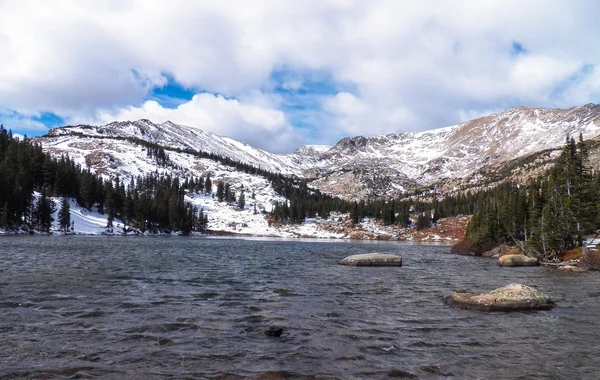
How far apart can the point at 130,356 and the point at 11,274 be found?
25.0 meters

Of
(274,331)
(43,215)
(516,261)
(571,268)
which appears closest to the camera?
(274,331)

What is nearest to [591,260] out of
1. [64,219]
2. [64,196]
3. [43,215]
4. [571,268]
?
[571,268]

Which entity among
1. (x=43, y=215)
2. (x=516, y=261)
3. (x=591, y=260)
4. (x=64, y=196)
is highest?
(x=64, y=196)

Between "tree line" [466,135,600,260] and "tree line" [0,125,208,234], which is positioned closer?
"tree line" [466,135,600,260]

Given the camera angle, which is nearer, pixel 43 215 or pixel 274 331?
pixel 274 331

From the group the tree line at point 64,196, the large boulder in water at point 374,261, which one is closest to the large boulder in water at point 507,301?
the large boulder in water at point 374,261

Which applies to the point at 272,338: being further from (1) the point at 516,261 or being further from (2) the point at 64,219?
(2) the point at 64,219

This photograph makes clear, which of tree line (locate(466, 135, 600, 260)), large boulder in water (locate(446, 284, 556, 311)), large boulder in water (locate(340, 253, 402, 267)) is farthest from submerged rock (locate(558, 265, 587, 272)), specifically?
large boulder in water (locate(446, 284, 556, 311))

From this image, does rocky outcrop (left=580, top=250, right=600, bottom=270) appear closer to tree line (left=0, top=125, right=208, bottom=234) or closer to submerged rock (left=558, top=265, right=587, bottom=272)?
submerged rock (left=558, top=265, right=587, bottom=272)

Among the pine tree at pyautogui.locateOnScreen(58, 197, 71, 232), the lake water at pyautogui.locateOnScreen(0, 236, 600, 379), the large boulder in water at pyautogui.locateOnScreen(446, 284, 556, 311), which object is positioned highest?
the pine tree at pyautogui.locateOnScreen(58, 197, 71, 232)

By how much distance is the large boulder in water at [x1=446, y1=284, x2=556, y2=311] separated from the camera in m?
22.7

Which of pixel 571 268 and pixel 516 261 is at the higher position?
pixel 516 261

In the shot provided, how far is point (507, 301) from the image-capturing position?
Answer: 74.7 feet

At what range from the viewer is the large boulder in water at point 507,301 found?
22672mm
